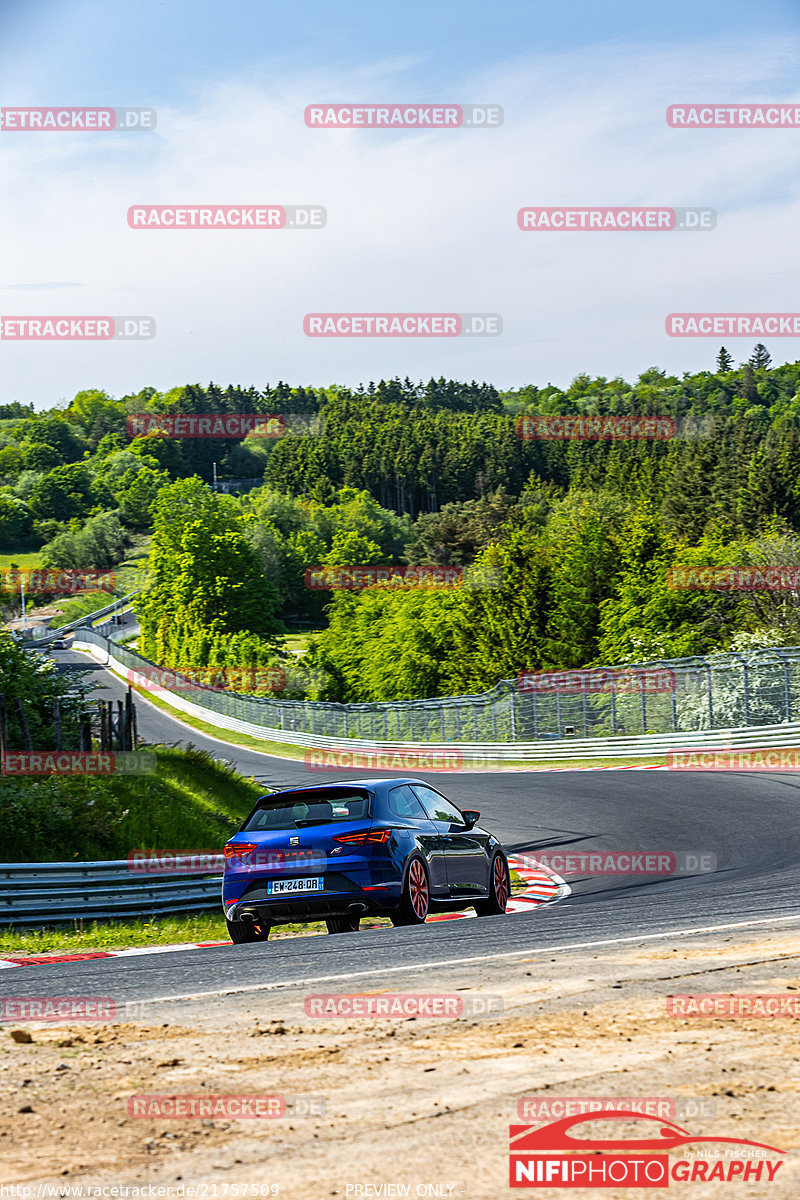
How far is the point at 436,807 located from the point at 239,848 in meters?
2.02

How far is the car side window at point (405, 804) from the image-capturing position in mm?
10785

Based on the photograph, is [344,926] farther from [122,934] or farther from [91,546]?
[91,546]

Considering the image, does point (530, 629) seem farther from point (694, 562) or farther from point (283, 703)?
point (283, 703)

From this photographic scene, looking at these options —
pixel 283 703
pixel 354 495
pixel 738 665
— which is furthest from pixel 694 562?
pixel 354 495

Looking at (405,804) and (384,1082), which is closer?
(384,1082)

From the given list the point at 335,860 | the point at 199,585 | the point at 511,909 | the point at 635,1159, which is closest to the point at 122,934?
the point at 335,860

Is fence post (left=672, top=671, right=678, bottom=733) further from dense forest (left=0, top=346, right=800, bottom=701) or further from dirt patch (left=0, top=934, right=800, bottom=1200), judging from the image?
dirt patch (left=0, top=934, right=800, bottom=1200)

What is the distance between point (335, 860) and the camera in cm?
1020

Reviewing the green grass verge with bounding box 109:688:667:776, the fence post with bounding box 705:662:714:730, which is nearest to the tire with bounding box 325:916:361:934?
the fence post with bounding box 705:662:714:730

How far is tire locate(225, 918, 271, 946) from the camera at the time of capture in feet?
35.1

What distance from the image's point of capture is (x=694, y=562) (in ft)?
228

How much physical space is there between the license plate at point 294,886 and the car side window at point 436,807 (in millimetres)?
1489

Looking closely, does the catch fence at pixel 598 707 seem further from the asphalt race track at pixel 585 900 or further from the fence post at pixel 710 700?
the asphalt race track at pixel 585 900

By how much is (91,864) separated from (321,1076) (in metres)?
8.69
